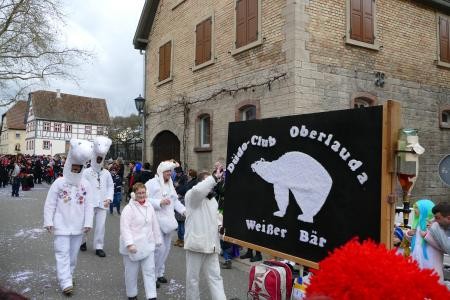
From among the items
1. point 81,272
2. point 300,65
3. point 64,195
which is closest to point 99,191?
point 81,272

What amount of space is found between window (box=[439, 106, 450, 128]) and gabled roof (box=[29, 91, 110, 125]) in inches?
1955

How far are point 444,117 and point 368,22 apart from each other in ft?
15.7

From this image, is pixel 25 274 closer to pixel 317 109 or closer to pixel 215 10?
pixel 317 109

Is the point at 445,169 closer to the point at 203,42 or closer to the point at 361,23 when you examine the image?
the point at 361,23

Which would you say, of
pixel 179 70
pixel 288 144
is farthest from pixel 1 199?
pixel 288 144

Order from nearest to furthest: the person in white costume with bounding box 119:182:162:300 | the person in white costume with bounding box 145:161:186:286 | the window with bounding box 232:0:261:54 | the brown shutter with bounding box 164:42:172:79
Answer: the person in white costume with bounding box 119:182:162:300
the person in white costume with bounding box 145:161:186:286
the window with bounding box 232:0:261:54
the brown shutter with bounding box 164:42:172:79

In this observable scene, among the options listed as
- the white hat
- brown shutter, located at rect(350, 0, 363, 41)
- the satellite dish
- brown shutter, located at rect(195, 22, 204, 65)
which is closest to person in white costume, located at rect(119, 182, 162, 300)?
the white hat

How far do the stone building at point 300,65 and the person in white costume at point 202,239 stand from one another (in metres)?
5.92

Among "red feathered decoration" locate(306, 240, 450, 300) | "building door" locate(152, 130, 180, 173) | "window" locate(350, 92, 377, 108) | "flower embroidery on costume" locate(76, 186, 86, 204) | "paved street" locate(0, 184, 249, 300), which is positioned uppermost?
"window" locate(350, 92, 377, 108)

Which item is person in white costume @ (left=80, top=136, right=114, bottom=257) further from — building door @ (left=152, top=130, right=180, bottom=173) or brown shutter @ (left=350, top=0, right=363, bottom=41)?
brown shutter @ (left=350, top=0, right=363, bottom=41)

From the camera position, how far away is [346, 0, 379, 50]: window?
1110cm

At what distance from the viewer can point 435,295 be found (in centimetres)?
145

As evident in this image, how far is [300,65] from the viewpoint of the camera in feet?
33.3

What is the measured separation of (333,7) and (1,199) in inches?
554
